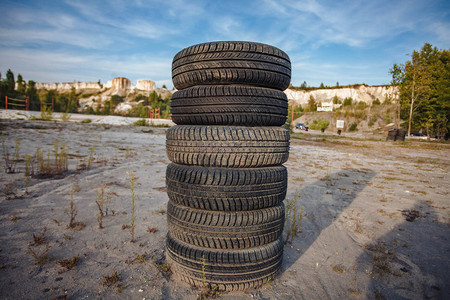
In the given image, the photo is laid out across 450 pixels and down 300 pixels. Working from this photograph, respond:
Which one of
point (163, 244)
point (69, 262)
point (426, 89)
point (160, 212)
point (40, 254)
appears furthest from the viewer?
point (426, 89)

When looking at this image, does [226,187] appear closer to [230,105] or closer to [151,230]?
[230,105]

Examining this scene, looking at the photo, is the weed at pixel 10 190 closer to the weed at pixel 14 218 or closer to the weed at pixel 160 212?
the weed at pixel 14 218

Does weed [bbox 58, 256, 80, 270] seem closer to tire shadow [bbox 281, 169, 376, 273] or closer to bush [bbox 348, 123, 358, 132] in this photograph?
tire shadow [bbox 281, 169, 376, 273]

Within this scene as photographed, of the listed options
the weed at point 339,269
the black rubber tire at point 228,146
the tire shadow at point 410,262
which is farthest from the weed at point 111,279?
the tire shadow at point 410,262

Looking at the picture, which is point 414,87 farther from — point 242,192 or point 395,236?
point 242,192

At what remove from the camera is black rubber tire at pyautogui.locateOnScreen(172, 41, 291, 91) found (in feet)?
7.52

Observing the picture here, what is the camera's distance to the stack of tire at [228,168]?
2227mm

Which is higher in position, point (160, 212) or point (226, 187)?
point (226, 187)

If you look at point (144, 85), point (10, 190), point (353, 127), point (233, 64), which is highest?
point (144, 85)

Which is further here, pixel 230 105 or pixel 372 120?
pixel 372 120

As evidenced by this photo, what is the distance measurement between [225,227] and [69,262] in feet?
5.30

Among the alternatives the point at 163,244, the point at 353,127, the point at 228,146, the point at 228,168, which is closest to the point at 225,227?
the point at 228,168

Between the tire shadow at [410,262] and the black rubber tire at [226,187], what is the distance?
131 cm

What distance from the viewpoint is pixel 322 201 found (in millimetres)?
4875
